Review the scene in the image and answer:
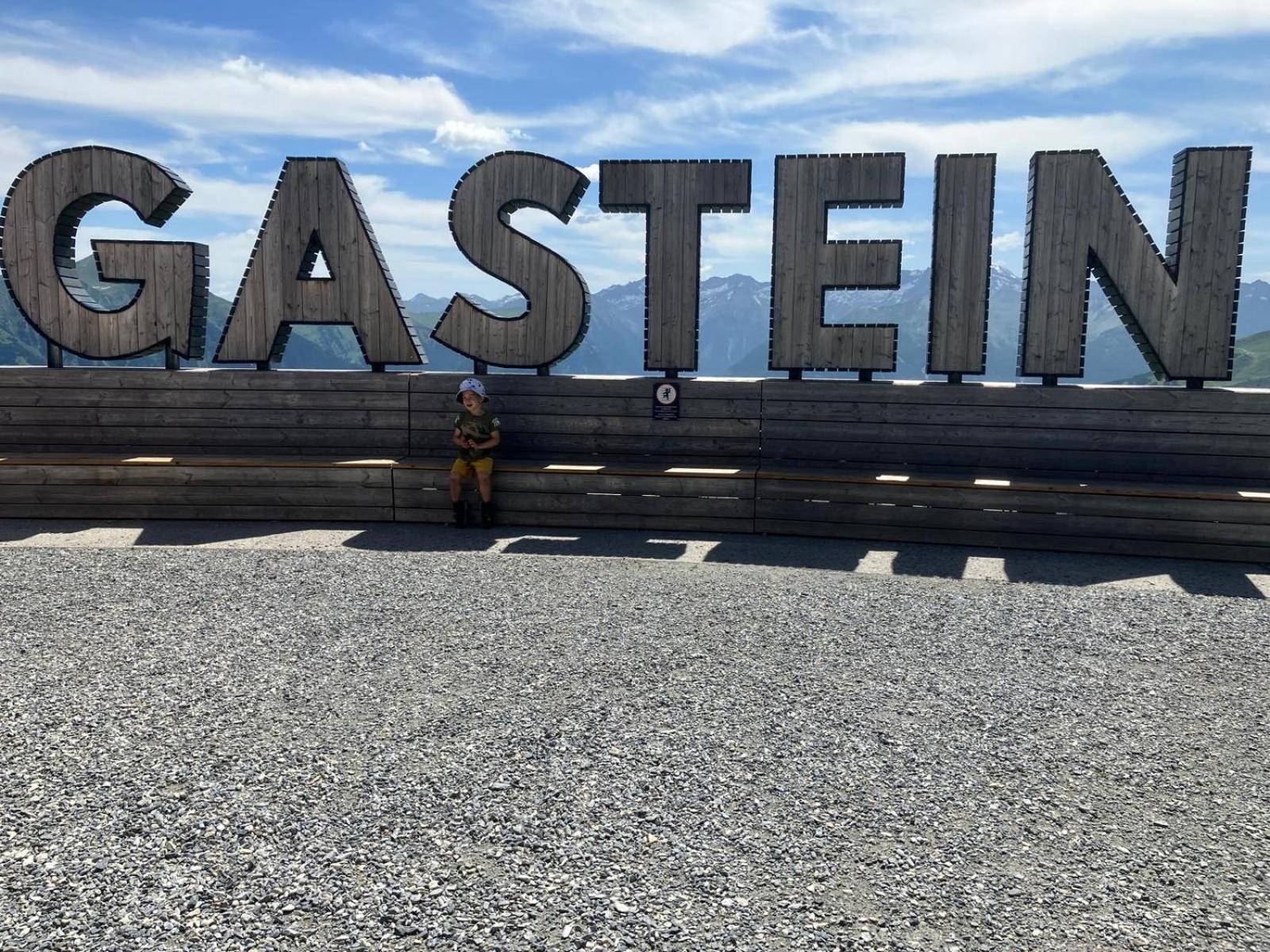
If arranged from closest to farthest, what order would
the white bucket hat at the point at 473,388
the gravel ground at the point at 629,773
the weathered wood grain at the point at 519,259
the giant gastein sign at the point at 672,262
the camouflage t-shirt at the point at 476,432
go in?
the gravel ground at the point at 629,773 < the giant gastein sign at the point at 672,262 < the camouflage t-shirt at the point at 476,432 < the white bucket hat at the point at 473,388 < the weathered wood grain at the point at 519,259

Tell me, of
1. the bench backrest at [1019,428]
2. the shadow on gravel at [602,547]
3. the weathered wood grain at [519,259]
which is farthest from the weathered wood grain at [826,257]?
the shadow on gravel at [602,547]

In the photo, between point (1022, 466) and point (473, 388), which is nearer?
point (1022, 466)

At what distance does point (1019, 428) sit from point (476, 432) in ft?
21.4

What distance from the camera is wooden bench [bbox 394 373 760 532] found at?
10672 mm

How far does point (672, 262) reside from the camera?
38.4 ft

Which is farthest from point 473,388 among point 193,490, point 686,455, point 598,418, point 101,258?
point 101,258

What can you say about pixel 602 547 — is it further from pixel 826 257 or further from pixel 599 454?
pixel 826 257

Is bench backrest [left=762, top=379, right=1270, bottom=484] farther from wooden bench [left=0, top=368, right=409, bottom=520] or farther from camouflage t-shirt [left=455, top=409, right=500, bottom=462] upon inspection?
wooden bench [left=0, top=368, right=409, bottom=520]

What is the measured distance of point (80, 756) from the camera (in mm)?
4676

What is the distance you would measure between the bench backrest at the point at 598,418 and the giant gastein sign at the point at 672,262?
1.76ft

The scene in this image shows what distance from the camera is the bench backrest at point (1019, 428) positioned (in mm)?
10344

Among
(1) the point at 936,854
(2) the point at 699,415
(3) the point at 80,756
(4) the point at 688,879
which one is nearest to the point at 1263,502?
(2) the point at 699,415

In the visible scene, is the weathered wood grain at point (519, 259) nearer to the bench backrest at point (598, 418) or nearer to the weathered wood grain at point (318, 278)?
the bench backrest at point (598, 418)

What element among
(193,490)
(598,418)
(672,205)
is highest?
(672,205)
